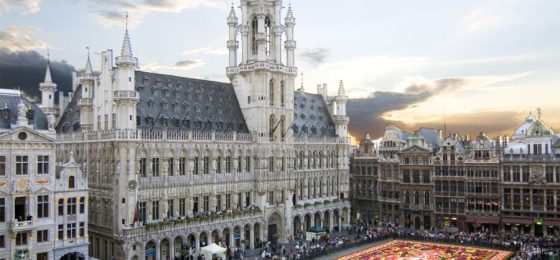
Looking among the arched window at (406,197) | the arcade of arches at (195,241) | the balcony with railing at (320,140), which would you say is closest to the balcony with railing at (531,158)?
the arched window at (406,197)

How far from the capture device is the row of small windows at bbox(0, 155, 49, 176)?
2019 inches

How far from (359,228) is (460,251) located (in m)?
22.7

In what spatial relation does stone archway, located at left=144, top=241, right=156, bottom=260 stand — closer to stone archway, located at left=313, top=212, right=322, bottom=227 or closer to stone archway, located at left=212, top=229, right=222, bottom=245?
stone archway, located at left=212, top=229, right=222, bottom=245

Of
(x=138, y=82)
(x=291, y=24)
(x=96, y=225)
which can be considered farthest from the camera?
(x=291, y=24)

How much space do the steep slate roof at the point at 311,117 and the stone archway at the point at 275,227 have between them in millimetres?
15666

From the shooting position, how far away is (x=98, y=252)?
67.1 m

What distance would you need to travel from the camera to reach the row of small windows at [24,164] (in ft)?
168

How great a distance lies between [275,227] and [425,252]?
78.2ft

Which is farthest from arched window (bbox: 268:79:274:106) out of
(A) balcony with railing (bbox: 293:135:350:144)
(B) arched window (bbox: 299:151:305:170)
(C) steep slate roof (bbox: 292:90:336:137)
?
(B) arched window (bbox: 299:151:305:170)

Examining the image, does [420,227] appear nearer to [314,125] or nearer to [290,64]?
[314,125]

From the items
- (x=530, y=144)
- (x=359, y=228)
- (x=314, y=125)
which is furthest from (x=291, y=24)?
(x=530, y=144)

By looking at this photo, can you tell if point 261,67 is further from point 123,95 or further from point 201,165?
point 123,95

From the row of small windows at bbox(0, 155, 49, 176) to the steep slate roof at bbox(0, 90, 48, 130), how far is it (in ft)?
10.3

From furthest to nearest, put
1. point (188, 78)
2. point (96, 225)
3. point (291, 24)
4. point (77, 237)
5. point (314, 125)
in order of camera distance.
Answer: point (314, 125) → point (291, 24) → point (188, 78) → point (96, 225) → point (77, 237)
